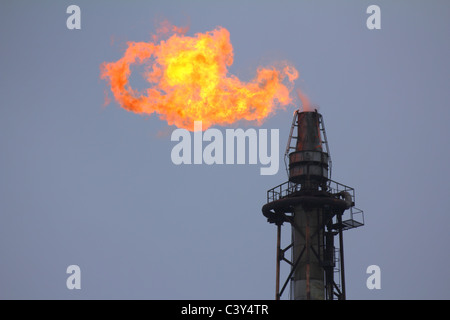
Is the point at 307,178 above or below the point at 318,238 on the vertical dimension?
above
